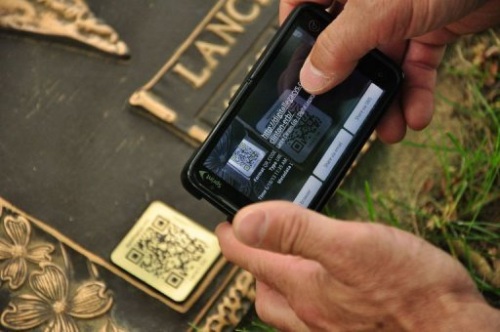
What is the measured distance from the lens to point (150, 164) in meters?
1.34

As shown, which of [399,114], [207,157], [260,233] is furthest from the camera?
[399,114]

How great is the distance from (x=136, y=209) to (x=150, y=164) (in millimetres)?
103

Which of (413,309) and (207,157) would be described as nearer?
(413,309)

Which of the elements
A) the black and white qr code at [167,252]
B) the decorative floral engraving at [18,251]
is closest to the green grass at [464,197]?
the black and white qr code at [167,252]

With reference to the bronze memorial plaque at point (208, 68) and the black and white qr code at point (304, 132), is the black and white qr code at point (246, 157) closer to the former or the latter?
the black and white qr code at point (304, 132)

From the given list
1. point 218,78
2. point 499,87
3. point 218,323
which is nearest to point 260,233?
point 218,323

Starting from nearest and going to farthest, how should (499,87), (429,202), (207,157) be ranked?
(207,157) → (429,202) → (499,87)

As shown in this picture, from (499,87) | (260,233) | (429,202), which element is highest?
(499,87)

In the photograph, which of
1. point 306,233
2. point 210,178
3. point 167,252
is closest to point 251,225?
point 306,233

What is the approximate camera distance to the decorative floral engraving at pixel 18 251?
125 cm

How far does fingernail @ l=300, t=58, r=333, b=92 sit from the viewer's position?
3.44ft

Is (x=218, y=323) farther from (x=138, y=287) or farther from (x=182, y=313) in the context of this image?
(x=138, y=287)

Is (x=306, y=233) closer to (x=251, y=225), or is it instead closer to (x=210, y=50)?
(x=251, y=225)

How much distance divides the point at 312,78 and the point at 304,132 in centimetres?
10
